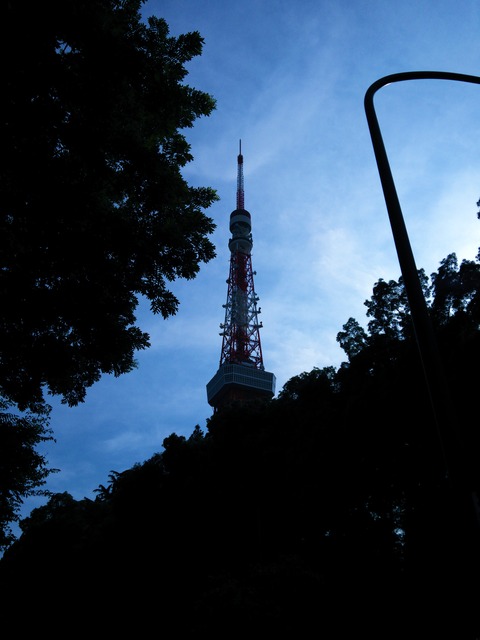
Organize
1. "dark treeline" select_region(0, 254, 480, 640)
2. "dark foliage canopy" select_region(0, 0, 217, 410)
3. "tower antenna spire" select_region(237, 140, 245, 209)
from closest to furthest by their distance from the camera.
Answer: "dark foliage canopy" select_region(0, 0, 217, 410) < "dark treeline" select_region(0, 254, 480, 640) < "tower antenna spire" select_region(237, 140, 245, 209)

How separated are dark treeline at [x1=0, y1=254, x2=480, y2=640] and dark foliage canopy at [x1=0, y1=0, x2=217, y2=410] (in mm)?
7698

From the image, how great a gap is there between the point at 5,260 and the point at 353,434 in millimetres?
15429

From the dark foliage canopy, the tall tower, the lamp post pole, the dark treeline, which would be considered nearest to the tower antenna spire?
the tall tower

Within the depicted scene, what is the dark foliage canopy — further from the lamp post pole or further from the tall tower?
the tall tower

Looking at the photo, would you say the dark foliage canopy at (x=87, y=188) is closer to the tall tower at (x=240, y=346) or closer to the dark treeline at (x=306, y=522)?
the dark treeline at (x=306, y=522)

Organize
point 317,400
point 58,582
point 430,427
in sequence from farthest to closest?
1. point 58,582
2. point 317,400
3. point 430,427

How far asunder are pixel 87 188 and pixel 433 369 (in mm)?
4908

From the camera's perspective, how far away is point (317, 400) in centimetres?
2142

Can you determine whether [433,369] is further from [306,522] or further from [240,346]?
[240,346]

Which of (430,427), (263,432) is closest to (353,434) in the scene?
(430,427)

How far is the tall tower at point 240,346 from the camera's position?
65.3 m

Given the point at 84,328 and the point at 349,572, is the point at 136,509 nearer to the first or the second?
the point at 349,572

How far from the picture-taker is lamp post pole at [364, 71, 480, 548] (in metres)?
2.30

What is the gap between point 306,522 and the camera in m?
21.0
